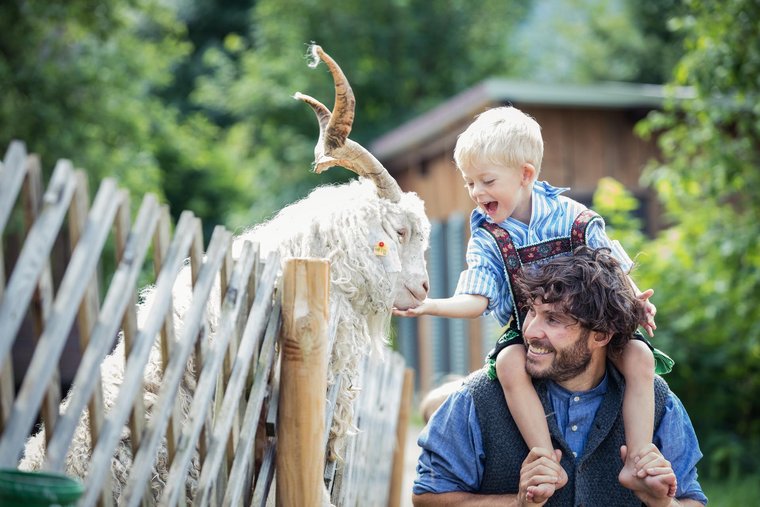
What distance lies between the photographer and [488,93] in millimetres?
12586

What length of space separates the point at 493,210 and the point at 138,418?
1691 millimetres

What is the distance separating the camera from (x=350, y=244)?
414cm

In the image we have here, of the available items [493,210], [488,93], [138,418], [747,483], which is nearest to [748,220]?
[747,483]

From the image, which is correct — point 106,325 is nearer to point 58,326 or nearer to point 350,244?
point 58,326

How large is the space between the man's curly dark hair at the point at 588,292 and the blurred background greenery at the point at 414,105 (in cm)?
564

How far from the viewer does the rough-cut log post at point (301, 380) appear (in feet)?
11.0

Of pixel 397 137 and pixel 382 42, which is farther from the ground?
pixel 382 42

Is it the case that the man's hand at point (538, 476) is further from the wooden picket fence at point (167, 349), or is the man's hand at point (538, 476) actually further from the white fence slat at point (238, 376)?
the white fence slat at point (238, 376)

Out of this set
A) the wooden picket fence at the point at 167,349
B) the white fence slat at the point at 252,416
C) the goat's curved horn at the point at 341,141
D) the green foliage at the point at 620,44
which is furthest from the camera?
the green foliage at the point at 620,44

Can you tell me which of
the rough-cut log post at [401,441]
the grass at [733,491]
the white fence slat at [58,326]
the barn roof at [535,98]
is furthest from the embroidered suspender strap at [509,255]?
the barn roof at [535,98]

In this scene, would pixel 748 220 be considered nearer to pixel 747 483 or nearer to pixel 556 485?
pixel 747 483

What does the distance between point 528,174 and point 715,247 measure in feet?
21.9

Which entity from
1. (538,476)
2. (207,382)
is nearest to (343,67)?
(538,476)

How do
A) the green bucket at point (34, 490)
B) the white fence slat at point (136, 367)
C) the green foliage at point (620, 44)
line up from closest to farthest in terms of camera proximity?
the green bucket at point (34, 490)
the white fence slat at point (136, 367)
the green foliage at point (620, 44)
